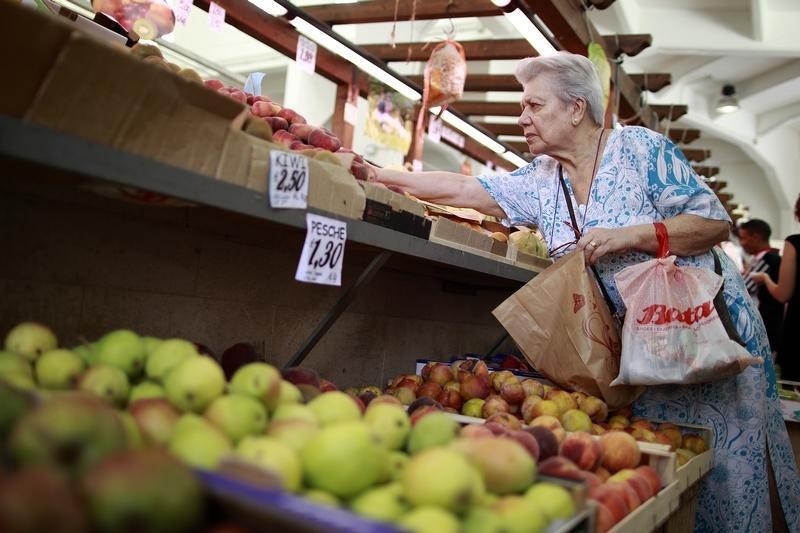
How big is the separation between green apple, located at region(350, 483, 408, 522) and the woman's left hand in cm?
147

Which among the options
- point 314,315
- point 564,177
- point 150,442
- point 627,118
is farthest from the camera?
point 627,118

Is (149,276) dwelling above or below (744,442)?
above

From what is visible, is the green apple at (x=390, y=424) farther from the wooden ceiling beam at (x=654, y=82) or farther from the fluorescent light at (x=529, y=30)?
the wooden ceiling beam at (x=654, y=82)

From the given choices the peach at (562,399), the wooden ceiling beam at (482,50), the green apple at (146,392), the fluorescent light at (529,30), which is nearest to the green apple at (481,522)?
the green apple at (146,392)


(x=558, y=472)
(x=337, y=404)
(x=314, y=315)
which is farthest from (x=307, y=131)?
(x=558, y=472)

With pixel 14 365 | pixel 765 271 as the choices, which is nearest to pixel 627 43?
pixel 765 271

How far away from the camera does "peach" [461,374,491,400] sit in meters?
2.26

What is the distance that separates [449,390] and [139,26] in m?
2.00

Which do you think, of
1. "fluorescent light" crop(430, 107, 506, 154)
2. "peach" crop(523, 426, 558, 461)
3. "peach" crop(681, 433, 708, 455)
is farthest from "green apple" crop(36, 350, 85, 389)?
"fluorescent light" crop(430, 107, 506, 154)

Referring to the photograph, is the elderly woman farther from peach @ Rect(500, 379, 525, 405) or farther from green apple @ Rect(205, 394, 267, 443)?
green apple @ Rect(205, 394, 267, 443)

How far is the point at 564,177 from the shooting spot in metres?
2.64

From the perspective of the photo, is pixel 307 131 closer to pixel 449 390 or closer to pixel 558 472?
pixel 449 390

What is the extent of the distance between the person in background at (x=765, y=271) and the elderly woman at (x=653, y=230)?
13.4 ft

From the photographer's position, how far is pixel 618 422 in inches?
89.7
